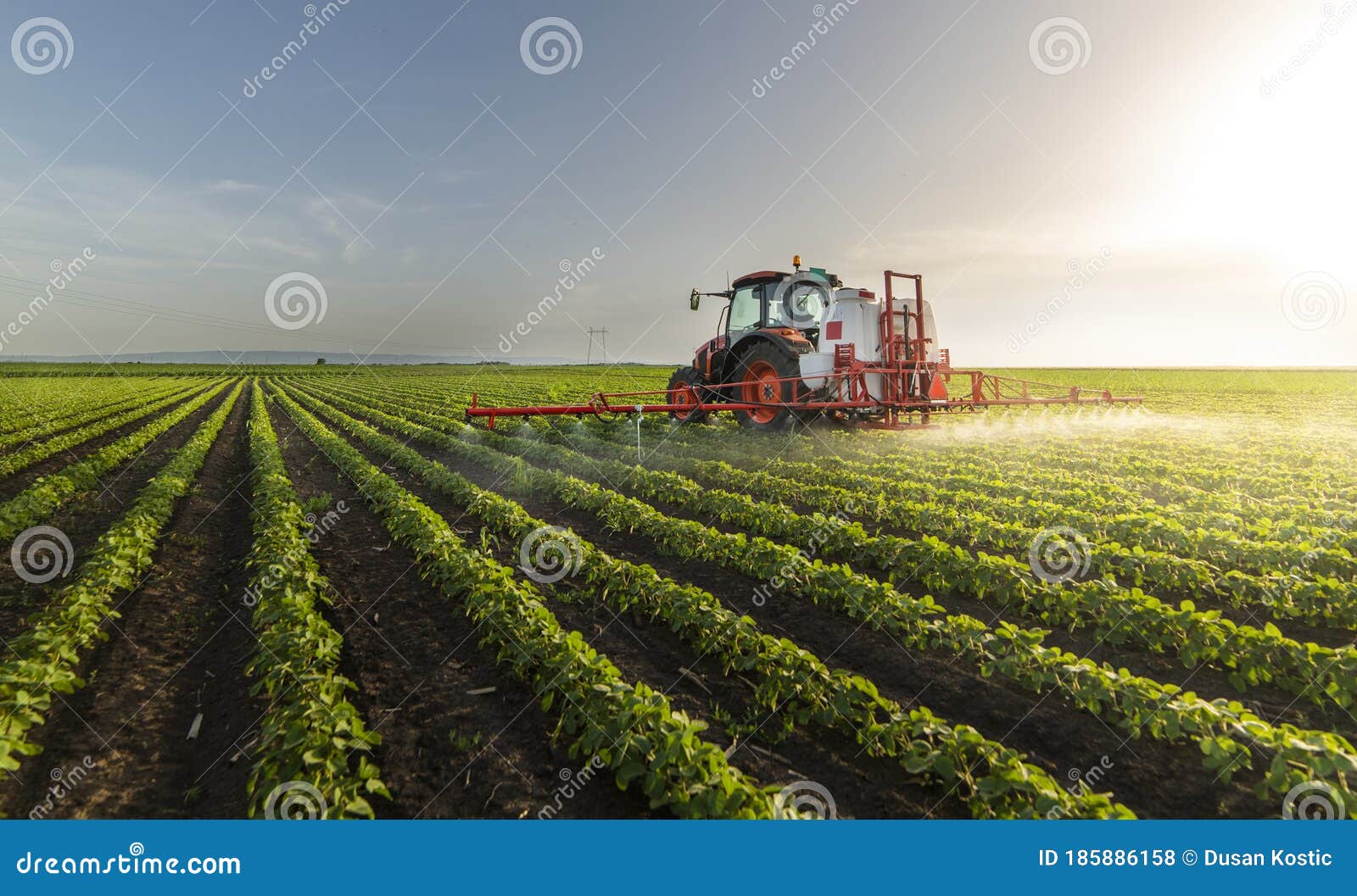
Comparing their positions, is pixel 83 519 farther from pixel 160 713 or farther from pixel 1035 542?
pixel 1035 542

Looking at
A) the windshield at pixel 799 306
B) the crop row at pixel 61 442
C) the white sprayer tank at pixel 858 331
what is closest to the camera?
the white sprayer tank at pixel 858 331

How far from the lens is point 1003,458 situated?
1197 cm

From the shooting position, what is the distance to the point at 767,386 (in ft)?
43.4

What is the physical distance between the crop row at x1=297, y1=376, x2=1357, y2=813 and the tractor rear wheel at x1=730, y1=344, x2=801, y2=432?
572cm

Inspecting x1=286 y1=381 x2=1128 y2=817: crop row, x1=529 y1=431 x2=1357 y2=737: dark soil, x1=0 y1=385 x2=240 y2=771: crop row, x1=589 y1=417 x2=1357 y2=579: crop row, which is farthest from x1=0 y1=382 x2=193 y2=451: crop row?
x1=529 y1=431 x2=1357 y2=737: dark soil

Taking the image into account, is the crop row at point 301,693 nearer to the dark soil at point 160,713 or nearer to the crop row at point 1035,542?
the dark soil at point 160,713

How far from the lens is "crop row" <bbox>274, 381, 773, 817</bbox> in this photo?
2.95 m

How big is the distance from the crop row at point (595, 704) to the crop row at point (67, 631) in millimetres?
2581

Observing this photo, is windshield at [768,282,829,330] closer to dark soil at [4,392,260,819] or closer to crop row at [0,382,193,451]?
dark soil at [4,392,260,819]

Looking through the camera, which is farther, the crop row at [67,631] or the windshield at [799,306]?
the windshield at [799,306]

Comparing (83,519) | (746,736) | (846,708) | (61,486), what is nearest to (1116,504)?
(846,708)

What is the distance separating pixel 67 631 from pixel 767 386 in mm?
11165

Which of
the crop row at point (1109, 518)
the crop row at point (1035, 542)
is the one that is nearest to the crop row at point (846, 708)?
the crop row at point (1035, 542)

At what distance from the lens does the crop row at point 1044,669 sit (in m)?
3.09
